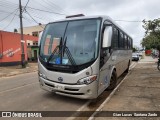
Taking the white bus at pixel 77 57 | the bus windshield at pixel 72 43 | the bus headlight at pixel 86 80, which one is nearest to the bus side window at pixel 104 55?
the white bus at pixel 77 57

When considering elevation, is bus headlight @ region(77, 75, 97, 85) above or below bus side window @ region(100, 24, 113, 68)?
below

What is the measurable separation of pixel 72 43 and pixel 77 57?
20.7 inches

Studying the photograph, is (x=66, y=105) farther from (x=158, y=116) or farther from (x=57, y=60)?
(x=158, y=116)

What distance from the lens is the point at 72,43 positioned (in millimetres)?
5617

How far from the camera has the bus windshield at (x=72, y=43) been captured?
5375 mm

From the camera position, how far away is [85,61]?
5.27 meters

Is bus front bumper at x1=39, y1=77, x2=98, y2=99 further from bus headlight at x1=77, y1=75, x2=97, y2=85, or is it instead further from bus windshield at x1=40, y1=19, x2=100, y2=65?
bus windshield at x1=40, y1=19, x2=100, y2=65

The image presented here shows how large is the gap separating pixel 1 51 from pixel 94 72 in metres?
17.8

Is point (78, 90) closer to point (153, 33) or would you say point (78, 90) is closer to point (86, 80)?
point (86, 80)

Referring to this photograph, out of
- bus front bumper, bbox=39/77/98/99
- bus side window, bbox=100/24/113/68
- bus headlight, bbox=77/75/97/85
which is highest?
bus side window, bbox=100/24/113/68

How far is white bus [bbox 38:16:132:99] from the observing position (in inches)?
207

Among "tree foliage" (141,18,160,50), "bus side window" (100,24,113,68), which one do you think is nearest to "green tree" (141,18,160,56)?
"tree foliage" (141,18,160,50)

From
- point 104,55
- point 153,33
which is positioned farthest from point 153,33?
point 104,55

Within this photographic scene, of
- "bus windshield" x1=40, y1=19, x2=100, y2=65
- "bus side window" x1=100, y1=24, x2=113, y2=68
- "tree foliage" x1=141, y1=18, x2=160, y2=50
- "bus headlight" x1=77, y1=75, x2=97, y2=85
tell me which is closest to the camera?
"bus headlight" x1=77, y1=75, x2=97, y2=85
